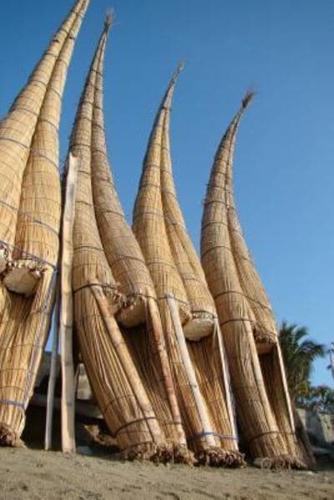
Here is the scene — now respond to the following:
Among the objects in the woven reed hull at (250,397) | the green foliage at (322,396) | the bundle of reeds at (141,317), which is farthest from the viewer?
the green foliage at (322,396)

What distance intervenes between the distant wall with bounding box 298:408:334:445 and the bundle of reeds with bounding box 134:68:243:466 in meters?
3.89

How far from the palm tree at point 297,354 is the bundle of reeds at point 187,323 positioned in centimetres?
685

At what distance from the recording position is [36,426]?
26.0ft

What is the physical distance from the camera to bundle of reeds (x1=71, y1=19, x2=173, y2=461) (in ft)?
19.6

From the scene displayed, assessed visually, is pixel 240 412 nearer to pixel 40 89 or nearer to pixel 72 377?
pixel 72 377

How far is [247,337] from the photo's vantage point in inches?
331

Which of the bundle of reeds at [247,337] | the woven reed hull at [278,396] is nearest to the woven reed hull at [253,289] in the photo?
the bundle of reeds at [247,337]

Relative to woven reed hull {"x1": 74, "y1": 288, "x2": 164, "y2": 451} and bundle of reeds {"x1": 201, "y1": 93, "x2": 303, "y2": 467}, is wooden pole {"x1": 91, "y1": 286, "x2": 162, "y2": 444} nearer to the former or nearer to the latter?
woven reed hull {"x1": 74, "y1": 288, "x2": 164, "y2": 451}

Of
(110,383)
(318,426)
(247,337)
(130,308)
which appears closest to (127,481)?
(110,383)

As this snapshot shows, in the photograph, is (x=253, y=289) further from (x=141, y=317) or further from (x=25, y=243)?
(x=25, y=243)

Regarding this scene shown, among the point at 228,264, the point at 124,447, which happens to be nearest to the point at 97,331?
the point at 124,447

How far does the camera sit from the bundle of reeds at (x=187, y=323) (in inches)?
271

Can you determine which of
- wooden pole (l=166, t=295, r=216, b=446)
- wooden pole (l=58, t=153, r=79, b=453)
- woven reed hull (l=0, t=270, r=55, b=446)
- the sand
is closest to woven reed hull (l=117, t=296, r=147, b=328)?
wooden pole (l=166, t=295, r=216, b=446)

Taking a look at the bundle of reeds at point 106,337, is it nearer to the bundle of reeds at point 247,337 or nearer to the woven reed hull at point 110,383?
the woven reed hull at point 110,383
